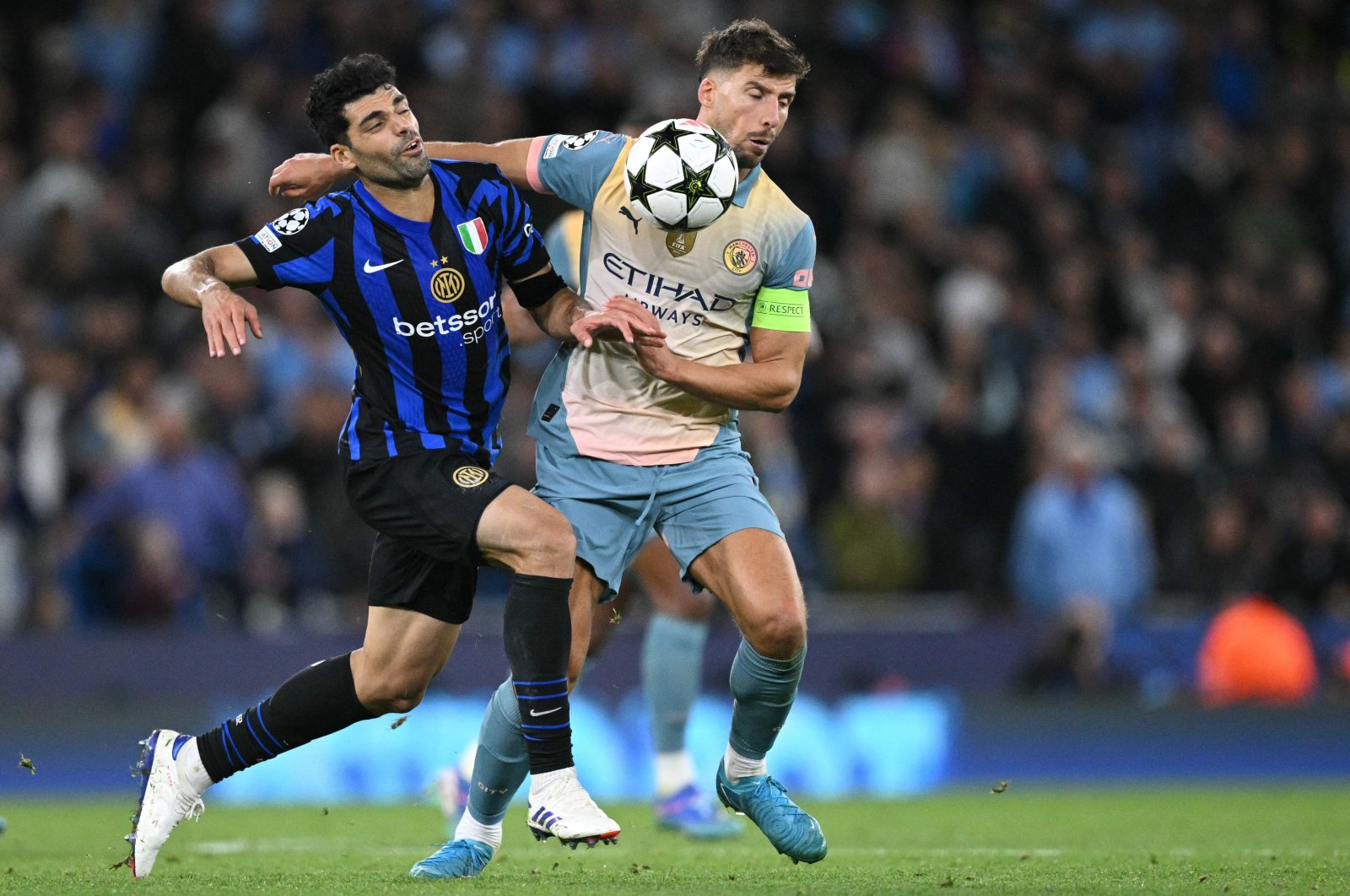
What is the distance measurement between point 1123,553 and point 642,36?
5.26 meters

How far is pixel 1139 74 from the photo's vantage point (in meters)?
15.4

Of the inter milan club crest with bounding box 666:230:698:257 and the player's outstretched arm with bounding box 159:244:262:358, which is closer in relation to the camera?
the player's outstretched arm with bounding box 159:244:262:358

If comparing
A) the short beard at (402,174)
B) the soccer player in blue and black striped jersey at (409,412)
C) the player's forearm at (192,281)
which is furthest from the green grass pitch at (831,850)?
the short beard at (402,174)

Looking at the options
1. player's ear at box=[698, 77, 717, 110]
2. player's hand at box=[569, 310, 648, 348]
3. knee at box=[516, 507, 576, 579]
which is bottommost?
knee at box=[516, 507, 576, 579]

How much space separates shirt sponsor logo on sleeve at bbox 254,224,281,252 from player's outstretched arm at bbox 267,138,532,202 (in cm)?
24

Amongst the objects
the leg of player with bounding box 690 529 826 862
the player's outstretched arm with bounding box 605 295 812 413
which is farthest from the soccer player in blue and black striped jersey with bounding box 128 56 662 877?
the leg of player with bounding box 690 529 826 862

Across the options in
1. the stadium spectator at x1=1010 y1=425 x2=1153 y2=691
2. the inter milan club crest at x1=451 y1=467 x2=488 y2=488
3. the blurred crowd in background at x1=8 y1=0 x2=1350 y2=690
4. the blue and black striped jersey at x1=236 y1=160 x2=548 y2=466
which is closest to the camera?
the inter milan club crest at x1=451 y1=467 x2=488 y2=488

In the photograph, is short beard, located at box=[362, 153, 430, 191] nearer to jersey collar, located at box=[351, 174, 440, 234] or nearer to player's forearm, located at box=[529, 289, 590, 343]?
jersey collar, located at box=[351, 174, 440, 234]

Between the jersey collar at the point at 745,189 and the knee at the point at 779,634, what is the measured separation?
1.28 meters

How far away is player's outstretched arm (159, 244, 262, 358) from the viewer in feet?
16.7

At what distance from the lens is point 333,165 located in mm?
5730

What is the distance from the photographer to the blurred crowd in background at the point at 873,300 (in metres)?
10.9

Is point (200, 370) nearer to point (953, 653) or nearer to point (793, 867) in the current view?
point (953, 653)

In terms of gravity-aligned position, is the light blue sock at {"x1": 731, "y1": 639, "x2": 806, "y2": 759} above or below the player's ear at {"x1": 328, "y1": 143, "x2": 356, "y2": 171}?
below
